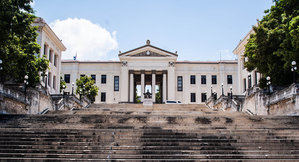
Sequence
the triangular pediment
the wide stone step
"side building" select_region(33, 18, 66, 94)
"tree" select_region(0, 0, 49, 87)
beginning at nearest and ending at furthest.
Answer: the wide stone step → "tree" select_region(0, 0, 49, 87) → "side building" select_region(33, 18, 66, 94) → the triangular pediment

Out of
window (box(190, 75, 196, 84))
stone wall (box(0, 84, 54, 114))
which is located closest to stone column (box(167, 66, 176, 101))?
window (box(190, 75, 196, 84))

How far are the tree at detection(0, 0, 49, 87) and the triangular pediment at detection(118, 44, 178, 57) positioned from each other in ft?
115

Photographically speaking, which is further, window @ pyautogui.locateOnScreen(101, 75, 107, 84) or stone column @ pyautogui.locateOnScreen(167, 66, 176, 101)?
window @ pyautogui.locateOnScreen(101, 75, 107, 84)

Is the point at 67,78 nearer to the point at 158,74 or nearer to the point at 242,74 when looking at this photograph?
the point at 158,74

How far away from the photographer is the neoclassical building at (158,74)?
194ft

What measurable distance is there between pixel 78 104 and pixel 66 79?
28.5m

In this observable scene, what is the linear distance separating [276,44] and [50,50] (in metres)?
30.9

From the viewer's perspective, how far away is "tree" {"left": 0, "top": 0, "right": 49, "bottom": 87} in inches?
736

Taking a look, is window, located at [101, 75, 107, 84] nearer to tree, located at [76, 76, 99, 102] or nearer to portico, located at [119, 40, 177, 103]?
portico, located at [119, 40, 177, 103]

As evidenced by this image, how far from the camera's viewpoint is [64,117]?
18.3 m

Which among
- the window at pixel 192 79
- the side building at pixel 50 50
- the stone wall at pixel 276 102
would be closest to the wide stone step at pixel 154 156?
the stone wall at pixel 276 102

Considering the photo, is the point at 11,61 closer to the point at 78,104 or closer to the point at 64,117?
the point at 64,117

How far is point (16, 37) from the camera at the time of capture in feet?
67.9

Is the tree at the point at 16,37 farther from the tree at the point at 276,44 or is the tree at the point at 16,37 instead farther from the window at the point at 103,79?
the window at the point at 103,79
